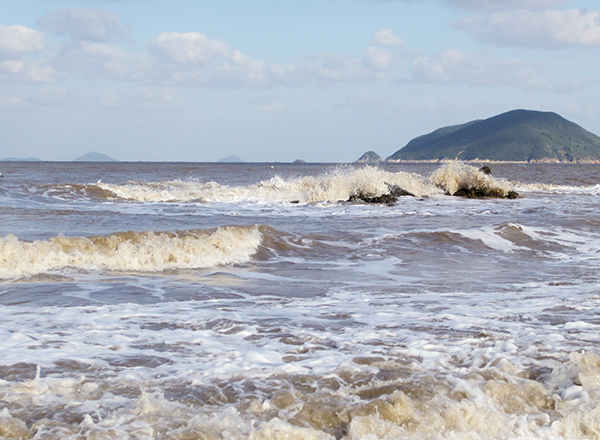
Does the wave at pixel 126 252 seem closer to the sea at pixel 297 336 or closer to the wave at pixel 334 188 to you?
the sea at pixel 297 336

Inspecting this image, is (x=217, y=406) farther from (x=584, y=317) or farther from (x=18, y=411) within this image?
(x=584, y=317)

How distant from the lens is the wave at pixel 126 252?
7.70 metres

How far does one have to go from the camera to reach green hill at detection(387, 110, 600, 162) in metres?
154

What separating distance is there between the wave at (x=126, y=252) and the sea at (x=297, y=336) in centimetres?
4

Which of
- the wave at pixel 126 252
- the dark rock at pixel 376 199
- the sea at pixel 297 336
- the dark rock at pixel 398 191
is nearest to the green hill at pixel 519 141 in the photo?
the dark rock at pixel 398 191

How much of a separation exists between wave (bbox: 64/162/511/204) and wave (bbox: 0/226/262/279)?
36.0 ft

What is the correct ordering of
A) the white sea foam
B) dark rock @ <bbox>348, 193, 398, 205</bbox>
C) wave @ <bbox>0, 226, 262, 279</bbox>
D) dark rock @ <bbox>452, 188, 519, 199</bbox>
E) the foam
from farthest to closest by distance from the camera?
the white sea foam, dark rock @ <bbox>452, 188, 519, 199</bbox>, the foam, dark rock @ <bbox>348, 193, 398, 205</bbox>, wave @ <bbox>0, 226, 262, 279</bbox>

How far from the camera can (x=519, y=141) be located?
161 meters

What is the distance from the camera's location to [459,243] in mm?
10672

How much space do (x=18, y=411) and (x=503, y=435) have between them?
2.53 meters

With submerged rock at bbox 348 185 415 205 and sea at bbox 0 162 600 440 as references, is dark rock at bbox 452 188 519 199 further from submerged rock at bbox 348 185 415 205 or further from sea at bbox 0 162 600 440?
sea at bbox 0 162 600 440

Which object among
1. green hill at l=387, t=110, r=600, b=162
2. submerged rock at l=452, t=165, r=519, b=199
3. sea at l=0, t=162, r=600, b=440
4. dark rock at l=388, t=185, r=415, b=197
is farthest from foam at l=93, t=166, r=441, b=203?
green hill at l=387, t=110, r=600, b=162

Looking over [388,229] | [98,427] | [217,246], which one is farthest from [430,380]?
[388,229]

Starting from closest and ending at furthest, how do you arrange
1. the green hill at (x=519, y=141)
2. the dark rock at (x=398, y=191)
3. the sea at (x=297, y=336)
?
the sea at (x=297, y=336) < the dark rock at (x=398, y=191) < the green hill at (x=519, y=141)
